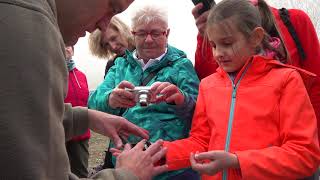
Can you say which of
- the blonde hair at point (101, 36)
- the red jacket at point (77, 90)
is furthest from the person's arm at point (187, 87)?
the red jacket at point (77, 90)

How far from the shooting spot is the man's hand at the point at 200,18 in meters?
2.67

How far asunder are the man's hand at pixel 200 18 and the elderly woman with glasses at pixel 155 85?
0.75ft

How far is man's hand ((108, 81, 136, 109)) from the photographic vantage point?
8.07ft

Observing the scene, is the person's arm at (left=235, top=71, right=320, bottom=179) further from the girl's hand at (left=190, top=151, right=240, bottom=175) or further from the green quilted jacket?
the green quilted jacket

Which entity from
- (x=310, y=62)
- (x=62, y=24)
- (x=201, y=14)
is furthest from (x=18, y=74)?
(x=310, y=62)

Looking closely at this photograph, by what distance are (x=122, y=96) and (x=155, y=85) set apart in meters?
0.23

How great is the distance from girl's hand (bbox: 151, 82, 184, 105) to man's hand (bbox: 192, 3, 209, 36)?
51cm

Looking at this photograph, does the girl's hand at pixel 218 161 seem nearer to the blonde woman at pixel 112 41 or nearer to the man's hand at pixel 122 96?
the man's hand at pixel 122 96

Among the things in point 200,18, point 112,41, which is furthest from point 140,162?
point 112,41

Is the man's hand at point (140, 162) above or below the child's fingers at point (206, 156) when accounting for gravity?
above

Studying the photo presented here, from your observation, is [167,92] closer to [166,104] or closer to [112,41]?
[166,104]

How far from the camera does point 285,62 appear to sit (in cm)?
250

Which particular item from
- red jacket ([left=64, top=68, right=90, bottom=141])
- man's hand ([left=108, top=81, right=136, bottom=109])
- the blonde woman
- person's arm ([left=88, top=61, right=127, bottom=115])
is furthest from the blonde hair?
man's hand ([left=108, top=81, right=136, bottom=109])

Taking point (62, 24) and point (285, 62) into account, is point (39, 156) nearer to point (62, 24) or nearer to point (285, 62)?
point (62, 24)
